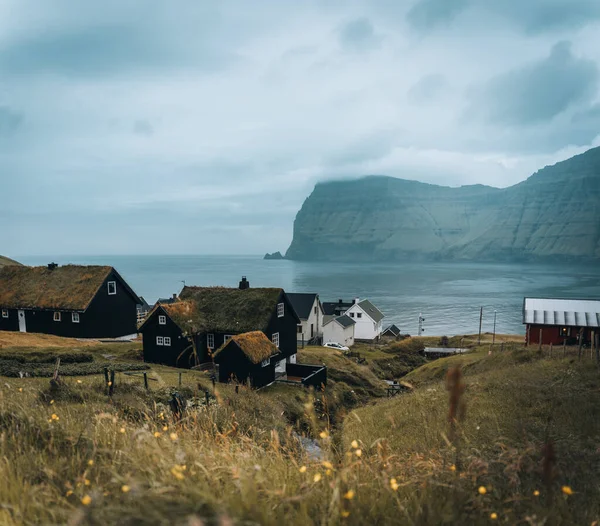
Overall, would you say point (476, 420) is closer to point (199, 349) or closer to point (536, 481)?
point (536, 481)

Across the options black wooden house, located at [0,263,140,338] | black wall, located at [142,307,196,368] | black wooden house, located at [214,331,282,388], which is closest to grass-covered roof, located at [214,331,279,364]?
black wooden house, located at [214,331,282,388]

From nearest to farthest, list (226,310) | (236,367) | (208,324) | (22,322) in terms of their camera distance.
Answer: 1. (236,367)
2. (208,324)
3. (226,310)
4. (22,322)

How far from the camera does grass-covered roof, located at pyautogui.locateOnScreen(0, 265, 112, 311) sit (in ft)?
143

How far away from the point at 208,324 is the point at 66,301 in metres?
17.5

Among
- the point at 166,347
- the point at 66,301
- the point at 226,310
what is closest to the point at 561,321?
the point at 226,310

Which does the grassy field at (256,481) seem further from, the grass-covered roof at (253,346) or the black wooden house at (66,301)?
the black wooden house at (66,301)

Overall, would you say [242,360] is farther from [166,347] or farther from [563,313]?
[563,313]

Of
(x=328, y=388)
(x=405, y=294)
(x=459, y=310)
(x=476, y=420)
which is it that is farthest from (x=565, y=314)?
(x=405, y=294)

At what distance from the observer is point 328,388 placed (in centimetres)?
3341

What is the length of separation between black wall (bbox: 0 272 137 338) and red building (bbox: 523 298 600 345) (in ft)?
144

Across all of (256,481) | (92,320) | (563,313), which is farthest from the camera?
(563,313)

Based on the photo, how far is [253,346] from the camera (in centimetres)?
3062

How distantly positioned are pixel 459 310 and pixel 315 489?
432ft

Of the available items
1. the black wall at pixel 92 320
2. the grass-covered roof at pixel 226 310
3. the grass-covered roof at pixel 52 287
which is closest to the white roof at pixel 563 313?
the grass-covered roof at pixel 226 310
